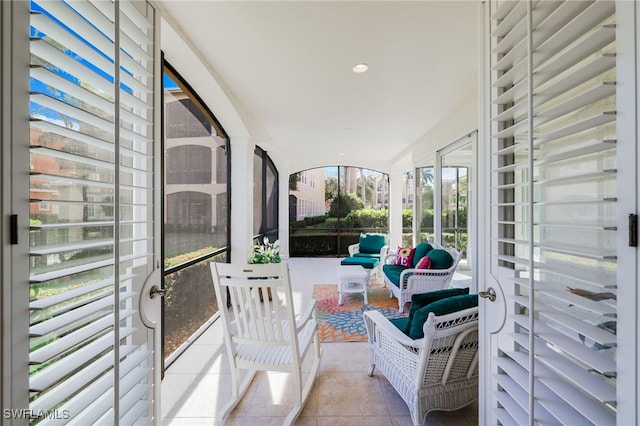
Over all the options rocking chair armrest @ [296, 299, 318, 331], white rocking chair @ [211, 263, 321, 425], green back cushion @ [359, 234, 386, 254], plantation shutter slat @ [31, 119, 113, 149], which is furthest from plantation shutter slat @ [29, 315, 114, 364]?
green back cushion @ [359, 234, 386, 254]

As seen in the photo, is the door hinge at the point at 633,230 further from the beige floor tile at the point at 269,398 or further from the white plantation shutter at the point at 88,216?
the beige floor tile at the point at 269,398

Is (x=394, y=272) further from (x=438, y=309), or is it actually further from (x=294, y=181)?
(x=294, y=181)

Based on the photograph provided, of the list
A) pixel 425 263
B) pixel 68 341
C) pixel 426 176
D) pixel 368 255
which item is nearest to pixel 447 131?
pixel 426 176

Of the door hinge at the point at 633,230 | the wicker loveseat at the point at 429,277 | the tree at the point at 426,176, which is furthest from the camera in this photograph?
the tree at the point at 426,176

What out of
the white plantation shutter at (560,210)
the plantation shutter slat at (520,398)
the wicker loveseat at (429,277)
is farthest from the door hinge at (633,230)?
the wicker loveseat at (429,277)

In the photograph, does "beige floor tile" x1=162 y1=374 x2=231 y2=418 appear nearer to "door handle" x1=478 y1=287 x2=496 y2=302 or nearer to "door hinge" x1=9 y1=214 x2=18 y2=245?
"door hinge" x1=9 y1=214 x2=18 y2=245

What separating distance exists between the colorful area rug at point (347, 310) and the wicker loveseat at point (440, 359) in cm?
129

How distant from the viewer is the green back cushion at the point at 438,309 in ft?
5.49

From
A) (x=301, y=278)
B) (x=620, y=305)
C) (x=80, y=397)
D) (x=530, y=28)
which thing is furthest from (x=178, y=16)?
(x=301, y=278)

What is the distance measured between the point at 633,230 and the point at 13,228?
5.31ft

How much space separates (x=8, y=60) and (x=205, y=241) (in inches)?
108

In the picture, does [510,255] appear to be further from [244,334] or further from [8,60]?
[8,60]

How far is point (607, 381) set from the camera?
0.87m

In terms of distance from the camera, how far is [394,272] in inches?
166
